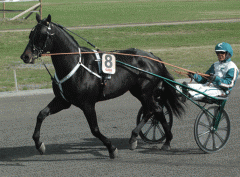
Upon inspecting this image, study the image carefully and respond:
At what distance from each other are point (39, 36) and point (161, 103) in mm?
2289

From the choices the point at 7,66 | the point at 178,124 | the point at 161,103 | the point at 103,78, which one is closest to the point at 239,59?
the point at 7,66

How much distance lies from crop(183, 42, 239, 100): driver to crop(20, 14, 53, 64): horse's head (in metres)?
2.19

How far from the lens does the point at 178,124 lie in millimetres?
7965

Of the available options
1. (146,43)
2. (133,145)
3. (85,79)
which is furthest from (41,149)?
(146,43)

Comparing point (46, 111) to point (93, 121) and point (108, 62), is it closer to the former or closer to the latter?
point (93, 121)

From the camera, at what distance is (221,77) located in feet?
20.3

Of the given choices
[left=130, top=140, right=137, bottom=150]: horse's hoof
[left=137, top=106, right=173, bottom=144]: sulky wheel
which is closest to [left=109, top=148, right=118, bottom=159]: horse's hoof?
[left=130, top=140, right=137, bottom=150]: horse's hoof

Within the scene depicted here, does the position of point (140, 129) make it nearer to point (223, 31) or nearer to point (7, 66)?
point (7, 66)

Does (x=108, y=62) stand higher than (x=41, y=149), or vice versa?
(x=108, y=62)

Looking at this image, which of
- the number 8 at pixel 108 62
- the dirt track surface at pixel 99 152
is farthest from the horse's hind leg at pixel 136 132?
the number 8 at pixel 108 62

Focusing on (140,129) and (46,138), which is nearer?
(140,129)

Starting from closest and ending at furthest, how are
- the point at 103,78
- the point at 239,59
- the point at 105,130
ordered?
the point at 103,78 → the point at 105,130 → the point at 239,59

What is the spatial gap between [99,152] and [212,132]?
5.58 feet

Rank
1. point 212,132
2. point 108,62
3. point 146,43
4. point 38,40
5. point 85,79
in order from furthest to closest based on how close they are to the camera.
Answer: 1. point 146,43
2. point 212,132
3. point 108,62
4. point 85,79
5. point 38,40
